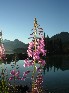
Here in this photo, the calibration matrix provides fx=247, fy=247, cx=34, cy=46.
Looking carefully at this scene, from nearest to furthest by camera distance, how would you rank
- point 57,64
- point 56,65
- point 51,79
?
point 51,79
point 56,65
point 57,64

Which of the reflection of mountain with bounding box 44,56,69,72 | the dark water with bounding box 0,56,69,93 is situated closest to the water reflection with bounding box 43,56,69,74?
the reflection of mountain with bounding box 44,56,69,72

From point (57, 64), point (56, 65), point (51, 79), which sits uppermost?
point (57, 64)

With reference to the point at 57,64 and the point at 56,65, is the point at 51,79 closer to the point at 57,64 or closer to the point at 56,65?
the point at 56,65

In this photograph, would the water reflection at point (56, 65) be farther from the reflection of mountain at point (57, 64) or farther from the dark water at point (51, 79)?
the dark water at point (51, 79)

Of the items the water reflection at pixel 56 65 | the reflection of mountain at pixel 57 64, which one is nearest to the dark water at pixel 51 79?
the water reflection at pixel 56 65

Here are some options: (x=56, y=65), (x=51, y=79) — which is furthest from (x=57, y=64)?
(x=51, y=79)

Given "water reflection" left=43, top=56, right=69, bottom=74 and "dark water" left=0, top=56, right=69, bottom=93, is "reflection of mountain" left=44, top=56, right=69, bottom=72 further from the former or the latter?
"dark water" left=0, top=56, right=69, bottom=93

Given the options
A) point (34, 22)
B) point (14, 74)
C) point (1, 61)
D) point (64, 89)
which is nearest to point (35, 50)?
point (34, 22)

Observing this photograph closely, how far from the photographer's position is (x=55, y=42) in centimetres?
18812

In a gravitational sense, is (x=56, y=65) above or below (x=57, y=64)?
below

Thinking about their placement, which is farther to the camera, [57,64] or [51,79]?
[57,64]

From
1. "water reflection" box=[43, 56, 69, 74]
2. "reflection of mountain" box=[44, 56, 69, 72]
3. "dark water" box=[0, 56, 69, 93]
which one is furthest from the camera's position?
"reflection of mountain" box=[44, 56, 69, 72]

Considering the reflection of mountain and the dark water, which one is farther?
the reflection of mountain

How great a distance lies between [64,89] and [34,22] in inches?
1321
